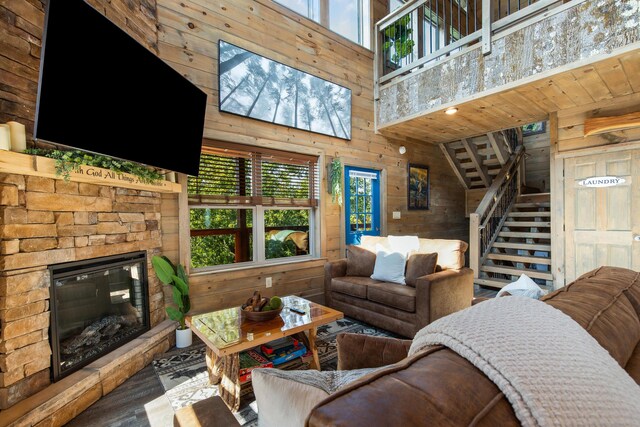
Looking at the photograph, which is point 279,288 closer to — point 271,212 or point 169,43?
point 271,212

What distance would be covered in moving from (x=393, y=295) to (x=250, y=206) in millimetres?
1867

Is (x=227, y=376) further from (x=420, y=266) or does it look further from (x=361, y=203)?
(x=361, y=203)

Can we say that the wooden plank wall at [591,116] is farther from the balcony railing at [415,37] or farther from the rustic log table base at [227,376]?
the rustic log table base at [227,376]

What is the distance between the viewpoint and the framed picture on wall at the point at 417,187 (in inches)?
212

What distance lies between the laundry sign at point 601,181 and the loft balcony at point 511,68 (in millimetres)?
889

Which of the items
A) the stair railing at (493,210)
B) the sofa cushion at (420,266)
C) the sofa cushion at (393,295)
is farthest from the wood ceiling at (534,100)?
the sofa cushion at (393,295)

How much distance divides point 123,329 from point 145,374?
16.2 inches

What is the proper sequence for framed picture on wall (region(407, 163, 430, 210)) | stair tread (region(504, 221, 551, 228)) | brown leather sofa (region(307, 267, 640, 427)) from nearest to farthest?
brown leather sofa (region(307, 267, 640, 427)) < stair tread (region(504, 221, 551, 228)) < framed picture on wall (region(407, 163, 430, 210))

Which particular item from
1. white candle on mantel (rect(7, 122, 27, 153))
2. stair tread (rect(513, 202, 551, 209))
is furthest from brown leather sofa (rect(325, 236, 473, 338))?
stair tread (rect(513, 202, 551, 209))

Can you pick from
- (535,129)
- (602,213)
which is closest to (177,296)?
(602,213)

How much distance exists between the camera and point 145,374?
2.36 m

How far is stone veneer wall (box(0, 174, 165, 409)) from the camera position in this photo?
5.72 ft

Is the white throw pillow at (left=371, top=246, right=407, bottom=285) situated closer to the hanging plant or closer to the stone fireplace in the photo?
the hanging plant

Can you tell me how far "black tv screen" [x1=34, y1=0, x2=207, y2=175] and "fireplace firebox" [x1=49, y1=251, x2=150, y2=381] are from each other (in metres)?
0.89
